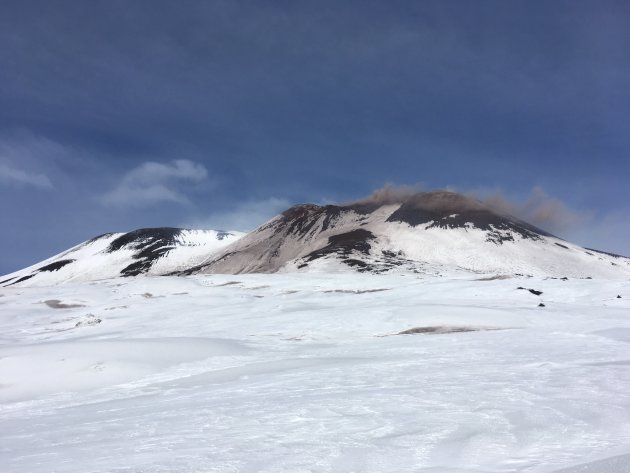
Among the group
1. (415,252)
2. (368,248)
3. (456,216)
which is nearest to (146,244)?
(368,248)

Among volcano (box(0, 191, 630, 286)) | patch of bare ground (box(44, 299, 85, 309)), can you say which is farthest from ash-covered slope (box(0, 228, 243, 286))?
patch of bare ground (box(44, 299, 85, 309))

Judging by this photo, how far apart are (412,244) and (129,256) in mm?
95068

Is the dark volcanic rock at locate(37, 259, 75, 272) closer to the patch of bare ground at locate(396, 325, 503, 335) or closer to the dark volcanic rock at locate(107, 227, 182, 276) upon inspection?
the dark volcanic rock at locate(107, 227, 182, 276)

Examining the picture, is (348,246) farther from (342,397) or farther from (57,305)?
(342,397)

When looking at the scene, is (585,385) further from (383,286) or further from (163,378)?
(383,286)

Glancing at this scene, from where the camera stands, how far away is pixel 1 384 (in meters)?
11.0

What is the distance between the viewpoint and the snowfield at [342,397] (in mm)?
4984

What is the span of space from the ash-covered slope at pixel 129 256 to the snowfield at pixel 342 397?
127733mm

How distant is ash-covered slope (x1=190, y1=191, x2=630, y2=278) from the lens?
91062 mm

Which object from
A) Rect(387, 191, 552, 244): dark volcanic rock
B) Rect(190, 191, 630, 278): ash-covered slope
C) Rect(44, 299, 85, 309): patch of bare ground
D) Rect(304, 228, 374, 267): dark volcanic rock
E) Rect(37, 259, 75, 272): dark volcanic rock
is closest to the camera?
Rect(44, 299, 85, 309): patch of bare ground

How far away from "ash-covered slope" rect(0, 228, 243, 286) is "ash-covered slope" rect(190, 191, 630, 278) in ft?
78.8

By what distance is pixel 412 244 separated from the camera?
4309 inches

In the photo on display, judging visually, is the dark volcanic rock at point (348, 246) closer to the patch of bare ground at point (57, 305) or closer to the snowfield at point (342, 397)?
the patch of bare ground at point (57, 305)

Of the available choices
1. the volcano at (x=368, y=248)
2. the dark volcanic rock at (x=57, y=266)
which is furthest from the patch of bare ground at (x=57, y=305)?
the dark volcanic rock at (x=57, y=266)
